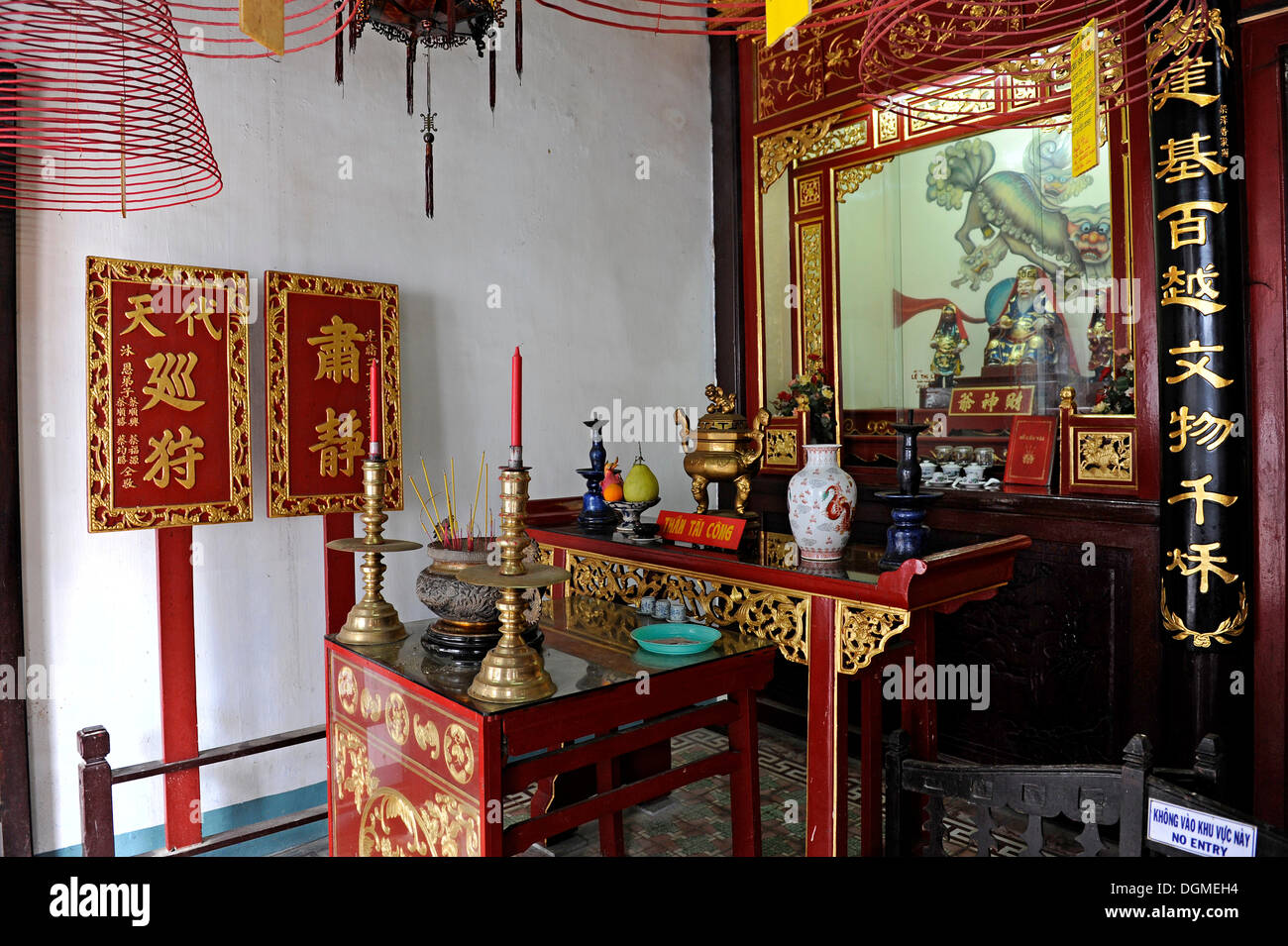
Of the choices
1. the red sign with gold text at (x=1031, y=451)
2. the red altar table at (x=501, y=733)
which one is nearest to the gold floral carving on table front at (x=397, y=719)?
the red altar table at (x=501, y=733)

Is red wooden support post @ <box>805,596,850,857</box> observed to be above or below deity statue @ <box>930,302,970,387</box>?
below

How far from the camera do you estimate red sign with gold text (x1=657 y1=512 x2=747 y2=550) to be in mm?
2344

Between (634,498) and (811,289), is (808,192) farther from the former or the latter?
(634,498)

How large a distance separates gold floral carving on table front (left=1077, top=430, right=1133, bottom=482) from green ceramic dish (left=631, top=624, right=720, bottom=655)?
A: 1683 mm

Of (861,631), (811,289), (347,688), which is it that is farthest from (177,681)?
(811,289)

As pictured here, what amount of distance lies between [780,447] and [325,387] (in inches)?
80.1

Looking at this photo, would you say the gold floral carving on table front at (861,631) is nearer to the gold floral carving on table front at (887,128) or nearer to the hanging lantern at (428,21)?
the hanging lantern at (428,21)

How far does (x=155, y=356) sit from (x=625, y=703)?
1774 mm

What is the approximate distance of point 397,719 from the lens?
178cm

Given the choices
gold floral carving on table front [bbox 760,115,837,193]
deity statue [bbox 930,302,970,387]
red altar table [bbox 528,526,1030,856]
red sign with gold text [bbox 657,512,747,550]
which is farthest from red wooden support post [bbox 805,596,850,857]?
gold floral carving on table front [bbox 760,115,837,193]

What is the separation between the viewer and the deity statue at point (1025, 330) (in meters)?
3.71

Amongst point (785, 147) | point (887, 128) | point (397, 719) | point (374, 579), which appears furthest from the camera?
point (785, 147)

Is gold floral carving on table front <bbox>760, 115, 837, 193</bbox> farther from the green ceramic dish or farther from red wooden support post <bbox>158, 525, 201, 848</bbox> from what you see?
Result: red wooden support post <bbox>158, 525, 201, 848</bbox>
